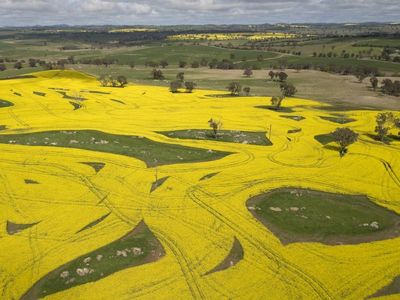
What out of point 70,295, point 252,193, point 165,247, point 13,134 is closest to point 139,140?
point 13,134

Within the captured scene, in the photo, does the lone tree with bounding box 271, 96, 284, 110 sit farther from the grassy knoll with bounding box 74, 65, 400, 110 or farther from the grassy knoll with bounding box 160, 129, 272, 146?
the grassy knoll with bounding box 160, 129, 272, 146

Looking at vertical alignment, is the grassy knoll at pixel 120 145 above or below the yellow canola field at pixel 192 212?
below

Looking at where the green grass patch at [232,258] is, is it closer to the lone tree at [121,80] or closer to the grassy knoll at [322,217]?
the grassy knoll at [322,217]

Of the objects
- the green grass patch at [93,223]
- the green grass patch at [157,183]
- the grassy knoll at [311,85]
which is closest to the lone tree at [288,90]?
the grassy knoll at [311,85]

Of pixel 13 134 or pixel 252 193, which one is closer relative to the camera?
pixel 252 193

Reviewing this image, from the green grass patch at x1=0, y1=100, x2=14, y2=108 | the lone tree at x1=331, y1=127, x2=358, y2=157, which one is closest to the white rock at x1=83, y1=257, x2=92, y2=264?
the lone tree at x1=331, y1=127, x2=358, y2=157

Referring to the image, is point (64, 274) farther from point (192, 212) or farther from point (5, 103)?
point (5, 103)

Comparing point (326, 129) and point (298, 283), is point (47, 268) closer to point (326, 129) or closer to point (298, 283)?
point (298, 283)
